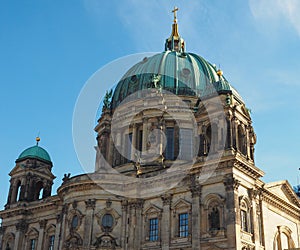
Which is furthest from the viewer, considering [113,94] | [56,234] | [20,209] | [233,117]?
[113,94]

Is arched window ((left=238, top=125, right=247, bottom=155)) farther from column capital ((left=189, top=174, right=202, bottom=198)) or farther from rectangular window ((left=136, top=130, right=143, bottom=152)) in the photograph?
rectangular window ((left=136, top=130, right=143, bottom=152))

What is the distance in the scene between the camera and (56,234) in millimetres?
39562

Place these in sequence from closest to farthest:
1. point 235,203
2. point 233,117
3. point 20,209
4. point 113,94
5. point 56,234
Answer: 1. point 235,203
2. point 233,117
3. point 56,234
4. point 20,209
5. point 113,94

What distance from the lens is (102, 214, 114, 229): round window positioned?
3541cm

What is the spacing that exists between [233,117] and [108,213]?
12515mm

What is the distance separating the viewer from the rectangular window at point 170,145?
4025 cm

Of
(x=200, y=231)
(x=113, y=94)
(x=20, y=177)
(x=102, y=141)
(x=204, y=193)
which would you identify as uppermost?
(x=113, y=94)

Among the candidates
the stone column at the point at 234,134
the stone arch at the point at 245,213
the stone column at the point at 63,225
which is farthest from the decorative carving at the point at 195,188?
the stone column at the point at 63,225

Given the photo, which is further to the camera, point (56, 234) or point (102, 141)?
point (102, 141)

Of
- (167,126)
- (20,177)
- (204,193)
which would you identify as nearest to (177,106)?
(167,126)

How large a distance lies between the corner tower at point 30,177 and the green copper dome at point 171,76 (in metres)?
9.76

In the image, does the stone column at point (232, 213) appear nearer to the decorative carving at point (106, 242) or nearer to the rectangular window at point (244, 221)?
the rectangular window at point (244, 221)

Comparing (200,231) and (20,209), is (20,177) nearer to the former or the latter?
(20,209)

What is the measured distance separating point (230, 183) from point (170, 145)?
429 inches
